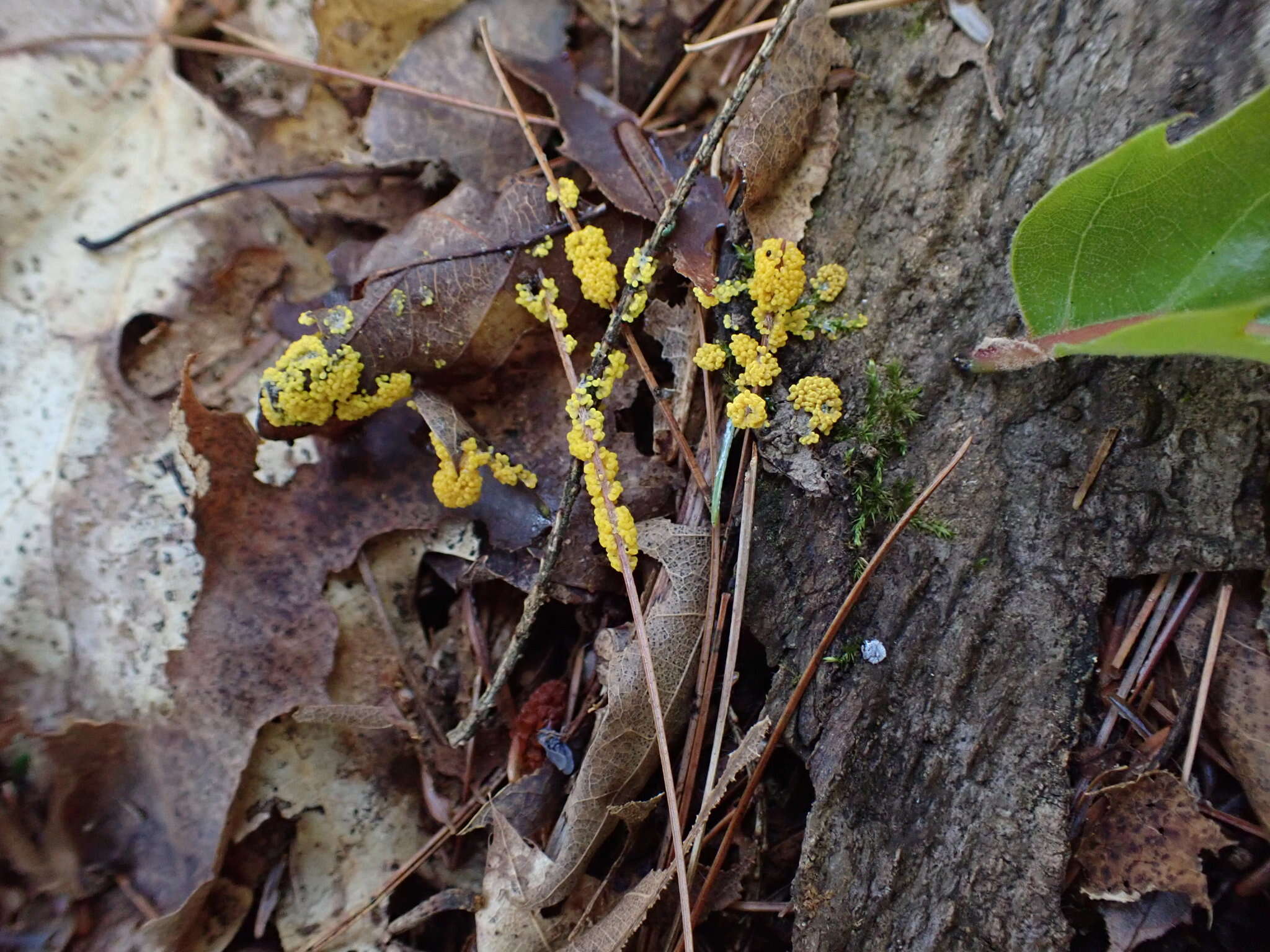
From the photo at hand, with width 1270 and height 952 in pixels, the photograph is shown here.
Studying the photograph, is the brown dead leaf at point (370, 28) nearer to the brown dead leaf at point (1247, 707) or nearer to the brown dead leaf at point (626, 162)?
the brown dead leaf at point (626, 162)

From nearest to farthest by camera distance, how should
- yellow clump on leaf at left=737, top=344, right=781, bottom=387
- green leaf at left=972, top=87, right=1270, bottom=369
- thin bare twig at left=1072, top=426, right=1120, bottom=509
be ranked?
green leaf at left=972, top=87, right=1270, bottom=369 < thin bare twig at left=1072, top=426, right=1120, bottom=509 < yellow clump on leaf at left=737, top=344, right=781, bottom=387

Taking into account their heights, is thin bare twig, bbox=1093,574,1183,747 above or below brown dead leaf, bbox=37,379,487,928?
below

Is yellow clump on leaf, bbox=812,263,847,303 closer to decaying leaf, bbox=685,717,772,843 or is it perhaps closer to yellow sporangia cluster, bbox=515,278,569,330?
yellow sporangia cluster, bbox=515,278,569,330

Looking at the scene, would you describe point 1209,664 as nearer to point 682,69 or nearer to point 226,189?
point 682,69

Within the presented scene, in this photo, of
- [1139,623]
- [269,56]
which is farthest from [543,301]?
[1139,623]

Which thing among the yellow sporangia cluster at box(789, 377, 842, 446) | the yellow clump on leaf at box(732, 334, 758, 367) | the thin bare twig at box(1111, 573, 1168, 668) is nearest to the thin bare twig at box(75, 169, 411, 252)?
the yellow clump on leaf at box(732, 334, 758, 367)

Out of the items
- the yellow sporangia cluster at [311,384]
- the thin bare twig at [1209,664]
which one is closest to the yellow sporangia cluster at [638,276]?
the yellow sporangia cluster at [311,384]

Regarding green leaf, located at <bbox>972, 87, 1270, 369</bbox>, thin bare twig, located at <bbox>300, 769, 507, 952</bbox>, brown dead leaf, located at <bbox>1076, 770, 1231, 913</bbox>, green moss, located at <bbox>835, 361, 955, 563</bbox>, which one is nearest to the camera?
green leaf, located at <bbox>972, 87, 1270, 369</bbox>
